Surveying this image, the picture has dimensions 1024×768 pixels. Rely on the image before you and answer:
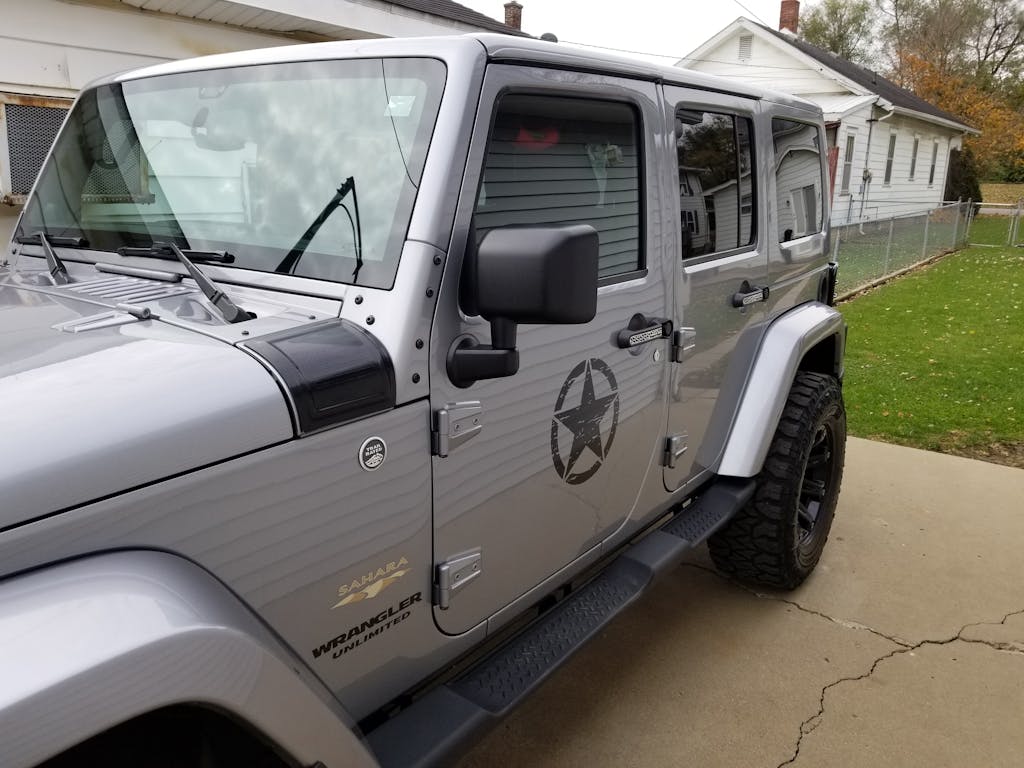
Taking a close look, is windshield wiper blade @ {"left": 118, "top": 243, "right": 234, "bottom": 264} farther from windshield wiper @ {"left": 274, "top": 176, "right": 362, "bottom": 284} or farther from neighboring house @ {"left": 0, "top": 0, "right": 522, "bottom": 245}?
neighboring house @ {"left": 0, "top": 0, "right": 522, "bottom": 245}

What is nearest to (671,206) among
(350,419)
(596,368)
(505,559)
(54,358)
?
(596,368)

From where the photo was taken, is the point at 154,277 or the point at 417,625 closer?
the point at 417,625

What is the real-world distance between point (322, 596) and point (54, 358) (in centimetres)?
65

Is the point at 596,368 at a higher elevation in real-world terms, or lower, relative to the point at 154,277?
lower

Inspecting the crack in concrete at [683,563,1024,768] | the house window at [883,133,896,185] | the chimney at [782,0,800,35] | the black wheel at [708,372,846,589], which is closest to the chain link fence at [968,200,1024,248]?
the house window at [883,133,896,185]

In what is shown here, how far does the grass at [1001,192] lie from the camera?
124 ft

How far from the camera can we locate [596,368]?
7.61 feet

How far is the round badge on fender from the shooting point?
5.36 feet

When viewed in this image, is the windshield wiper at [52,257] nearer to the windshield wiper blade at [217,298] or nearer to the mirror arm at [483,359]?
the windshield wiper blade at [217,298]

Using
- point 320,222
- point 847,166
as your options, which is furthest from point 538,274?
point 847,166

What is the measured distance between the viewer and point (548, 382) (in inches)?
83.9

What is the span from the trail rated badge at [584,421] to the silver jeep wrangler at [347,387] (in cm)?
1

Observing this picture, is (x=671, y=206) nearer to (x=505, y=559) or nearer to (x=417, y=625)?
(x=505, y=559)

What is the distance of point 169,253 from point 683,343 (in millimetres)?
1572
